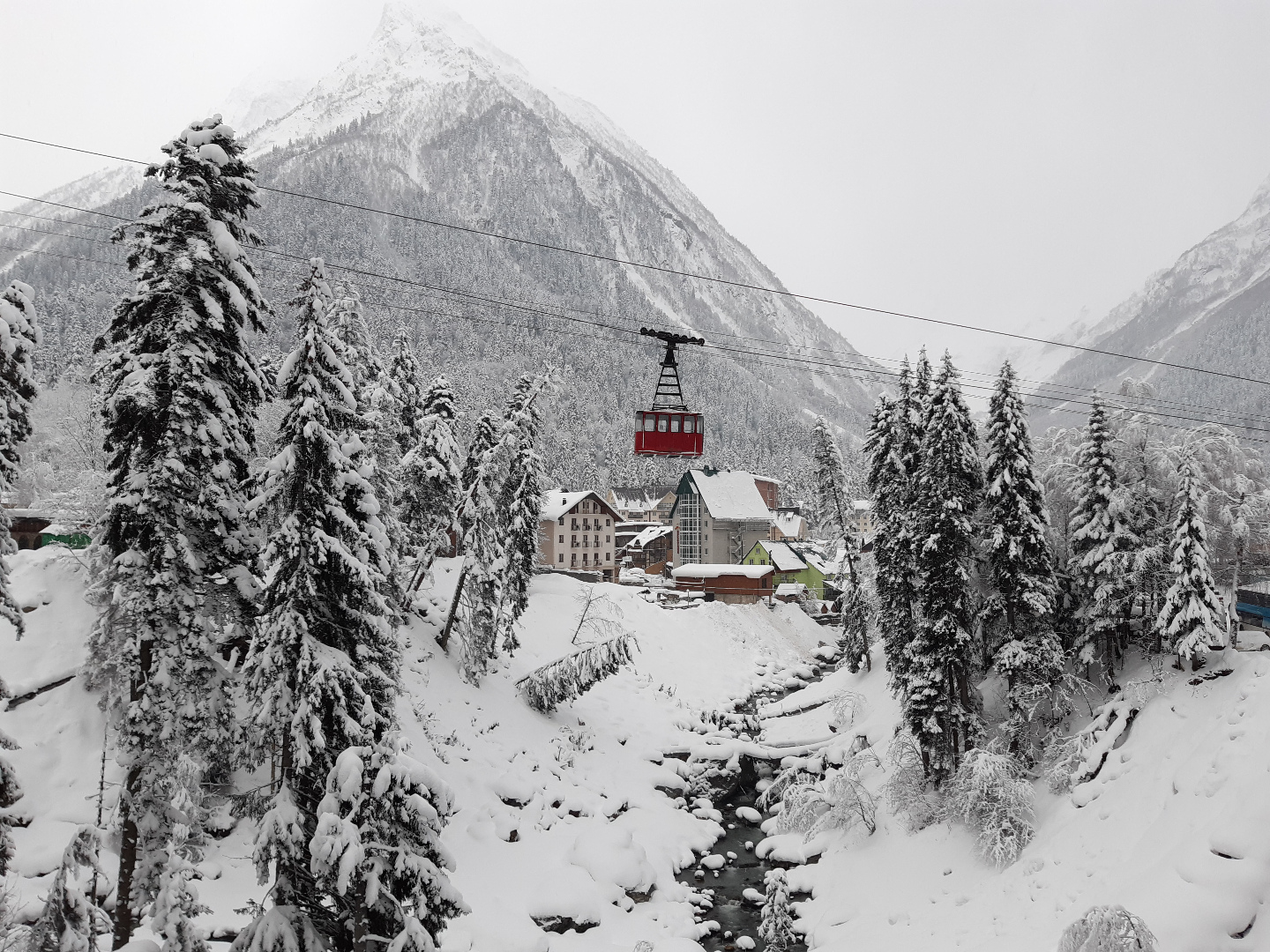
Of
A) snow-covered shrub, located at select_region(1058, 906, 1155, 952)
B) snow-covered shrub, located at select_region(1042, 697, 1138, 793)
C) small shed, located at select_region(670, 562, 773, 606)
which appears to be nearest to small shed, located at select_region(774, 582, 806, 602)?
small shed, located at select_region(670, 562, 773, 606)

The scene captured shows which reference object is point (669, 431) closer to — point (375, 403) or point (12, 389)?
point (12, 389)

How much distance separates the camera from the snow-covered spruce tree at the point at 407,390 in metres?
44.2

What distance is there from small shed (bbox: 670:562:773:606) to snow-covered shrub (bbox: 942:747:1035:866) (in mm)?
38757

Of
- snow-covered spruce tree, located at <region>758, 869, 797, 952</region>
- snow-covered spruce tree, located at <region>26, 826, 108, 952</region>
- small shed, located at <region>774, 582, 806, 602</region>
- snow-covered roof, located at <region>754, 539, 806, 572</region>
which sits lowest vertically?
snow-covered spruce tree, located at <region>758, 869, 797, 952</region>

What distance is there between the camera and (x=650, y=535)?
4026 inches

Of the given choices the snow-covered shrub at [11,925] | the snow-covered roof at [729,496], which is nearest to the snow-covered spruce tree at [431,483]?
the snow-covered shrub at [11,925]

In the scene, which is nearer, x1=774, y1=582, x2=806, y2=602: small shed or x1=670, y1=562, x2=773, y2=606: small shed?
x1=670, y1=562, x2=773, y2=606: small shed

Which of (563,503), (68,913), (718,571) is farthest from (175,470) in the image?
(563,503)

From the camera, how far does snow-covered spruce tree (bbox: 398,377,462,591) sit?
37.0 metres

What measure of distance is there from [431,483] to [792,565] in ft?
147

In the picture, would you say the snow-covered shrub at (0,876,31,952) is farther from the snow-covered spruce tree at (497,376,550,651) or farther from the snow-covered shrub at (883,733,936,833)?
the snow-covered shrub at (883,733,936,833)

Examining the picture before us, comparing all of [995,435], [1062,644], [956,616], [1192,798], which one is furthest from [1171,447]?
[1192,798]

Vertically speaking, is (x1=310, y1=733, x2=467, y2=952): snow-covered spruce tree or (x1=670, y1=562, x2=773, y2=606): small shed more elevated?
(x1=310, y1=733, x2=467, y2=952): snow-covered spruce tree

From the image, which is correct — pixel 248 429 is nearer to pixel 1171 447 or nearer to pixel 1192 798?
pixel 1192 798
